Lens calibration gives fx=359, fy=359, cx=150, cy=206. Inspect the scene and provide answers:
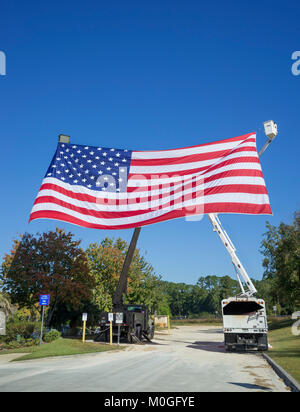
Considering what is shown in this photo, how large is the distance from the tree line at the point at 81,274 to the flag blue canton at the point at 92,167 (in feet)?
45.8

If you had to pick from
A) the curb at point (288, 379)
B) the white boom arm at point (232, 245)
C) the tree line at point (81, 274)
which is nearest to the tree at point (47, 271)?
the tree line at point (81, 274)

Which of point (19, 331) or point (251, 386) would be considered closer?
point (251, 386)

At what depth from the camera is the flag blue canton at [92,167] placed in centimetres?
1592

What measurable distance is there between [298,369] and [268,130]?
1359 cm

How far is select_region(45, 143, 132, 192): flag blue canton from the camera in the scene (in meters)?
15.9

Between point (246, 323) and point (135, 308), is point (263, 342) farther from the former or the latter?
point (135, 308)

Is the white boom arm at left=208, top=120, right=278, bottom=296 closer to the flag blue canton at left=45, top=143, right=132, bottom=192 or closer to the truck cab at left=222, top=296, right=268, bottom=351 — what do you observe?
the truck cab at left=222, top=296, right=268, bottom=351

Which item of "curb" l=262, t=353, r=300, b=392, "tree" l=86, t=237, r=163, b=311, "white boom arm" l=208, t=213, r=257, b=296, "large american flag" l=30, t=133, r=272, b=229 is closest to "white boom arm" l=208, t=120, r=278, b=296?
"white boom arm" l=208, t=213, r=257, b=296

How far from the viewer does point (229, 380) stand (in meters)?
9.40

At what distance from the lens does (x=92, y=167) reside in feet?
53.6

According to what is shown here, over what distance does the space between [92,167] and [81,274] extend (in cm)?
1641

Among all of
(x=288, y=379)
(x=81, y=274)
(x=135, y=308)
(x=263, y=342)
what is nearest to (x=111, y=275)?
(x=81, y=274)

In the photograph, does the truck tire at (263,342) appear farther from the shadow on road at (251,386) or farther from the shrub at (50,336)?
the shrub at (50,336)
